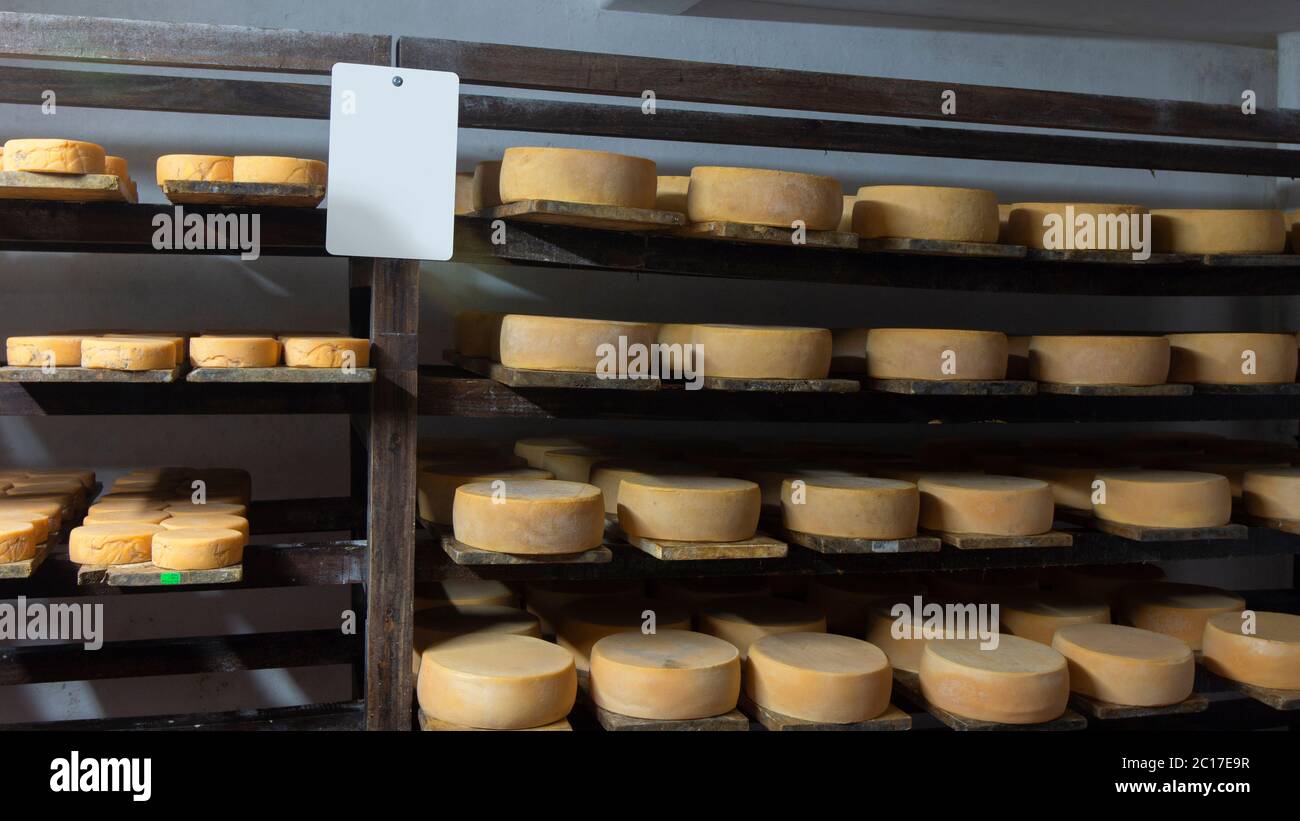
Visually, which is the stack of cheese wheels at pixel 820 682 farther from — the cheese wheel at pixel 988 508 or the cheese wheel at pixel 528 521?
the cheese wheel at pixel 528 521

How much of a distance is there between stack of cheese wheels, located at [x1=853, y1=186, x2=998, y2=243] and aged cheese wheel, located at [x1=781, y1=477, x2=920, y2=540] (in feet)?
2.68

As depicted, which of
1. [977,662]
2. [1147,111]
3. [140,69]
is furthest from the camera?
[140,69]

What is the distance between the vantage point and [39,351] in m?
3.04

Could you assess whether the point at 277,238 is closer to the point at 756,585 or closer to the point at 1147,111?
the point at 756,585

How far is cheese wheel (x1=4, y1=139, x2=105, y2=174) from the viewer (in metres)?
2.93

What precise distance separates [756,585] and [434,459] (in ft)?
4.10

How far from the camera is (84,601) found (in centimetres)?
440

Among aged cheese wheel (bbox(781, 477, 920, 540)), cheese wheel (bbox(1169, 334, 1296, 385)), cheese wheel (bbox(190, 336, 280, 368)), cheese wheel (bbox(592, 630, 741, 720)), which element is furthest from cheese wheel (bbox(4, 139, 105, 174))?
cheese wheel (bbox(1169, 334, 1296, 385))

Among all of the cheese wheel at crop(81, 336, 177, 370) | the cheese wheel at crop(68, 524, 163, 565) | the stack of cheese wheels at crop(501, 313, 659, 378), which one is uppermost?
the stack of cheese wheels at crop(501, 313, 659, 378)

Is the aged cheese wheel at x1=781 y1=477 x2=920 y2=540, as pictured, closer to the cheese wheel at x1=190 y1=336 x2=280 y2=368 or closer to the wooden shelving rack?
the wooden shelving rack

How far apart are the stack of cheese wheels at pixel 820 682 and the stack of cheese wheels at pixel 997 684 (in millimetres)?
176

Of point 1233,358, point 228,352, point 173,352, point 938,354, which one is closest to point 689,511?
point 938,354
